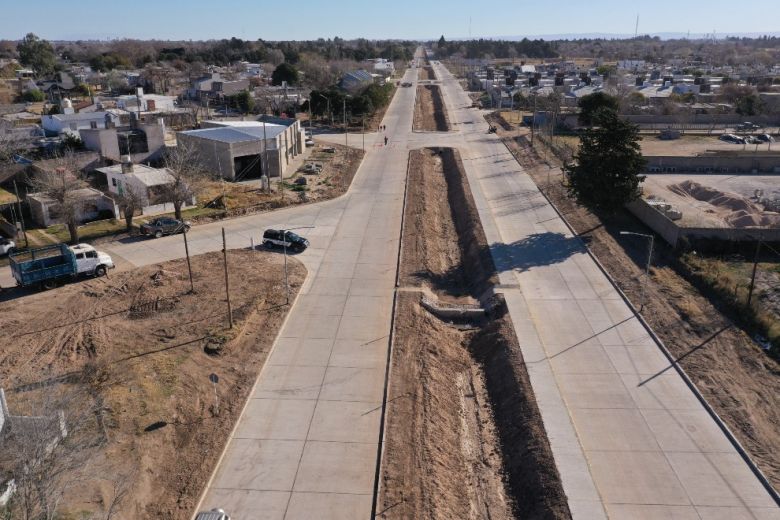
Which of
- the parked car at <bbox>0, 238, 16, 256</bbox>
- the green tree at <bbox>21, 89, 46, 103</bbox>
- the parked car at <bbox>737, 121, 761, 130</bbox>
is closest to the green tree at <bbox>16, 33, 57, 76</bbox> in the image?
the green tree at <bbox>21, 89, 46, 103</bbox>

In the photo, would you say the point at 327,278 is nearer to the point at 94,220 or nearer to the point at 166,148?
the point at 94,220

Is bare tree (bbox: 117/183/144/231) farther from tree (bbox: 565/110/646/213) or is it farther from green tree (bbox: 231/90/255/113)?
green tree (bbox: 231/90/255/113)

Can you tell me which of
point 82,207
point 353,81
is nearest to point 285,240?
point 82,207

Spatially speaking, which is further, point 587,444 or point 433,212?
point 433,212

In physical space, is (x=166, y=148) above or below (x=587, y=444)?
above

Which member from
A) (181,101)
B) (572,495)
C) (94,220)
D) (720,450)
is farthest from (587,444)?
(181,101)

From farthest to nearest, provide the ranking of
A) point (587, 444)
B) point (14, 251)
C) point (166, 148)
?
1. point (166, 148)
2. point (14, 251)
3. point (587, 444)

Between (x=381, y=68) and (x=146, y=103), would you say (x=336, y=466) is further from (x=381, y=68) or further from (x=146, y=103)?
(x=381, y=68)
